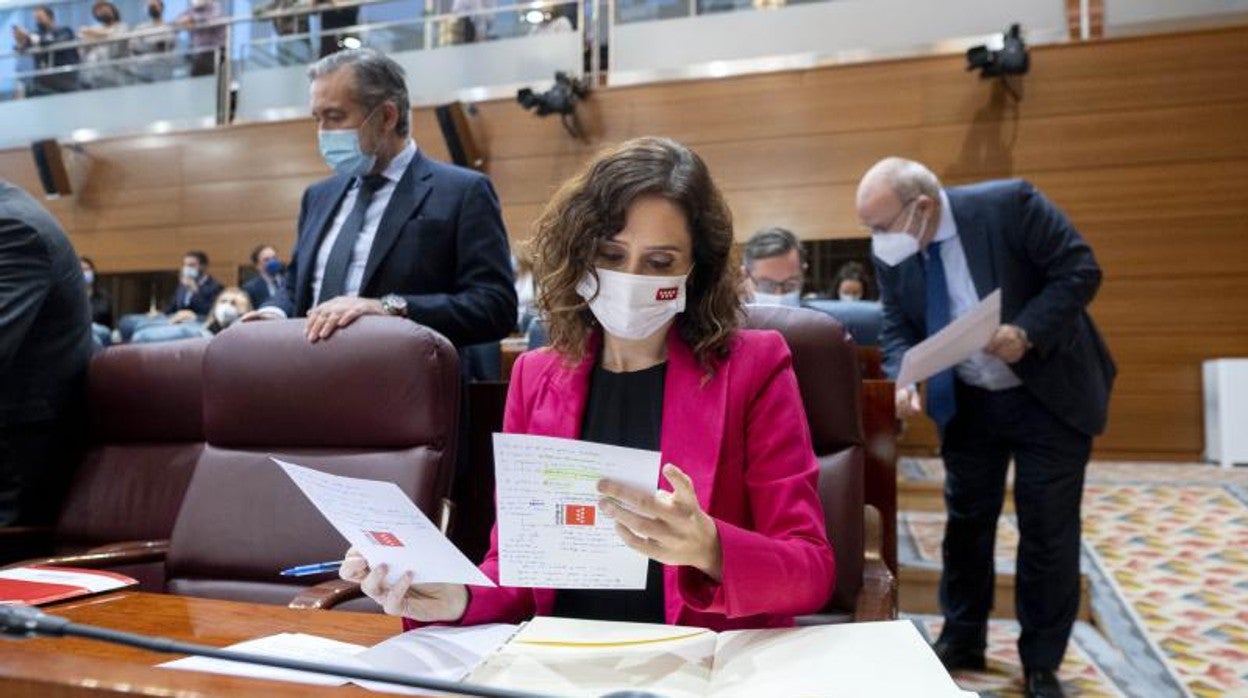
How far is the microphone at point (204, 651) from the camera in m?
0.51

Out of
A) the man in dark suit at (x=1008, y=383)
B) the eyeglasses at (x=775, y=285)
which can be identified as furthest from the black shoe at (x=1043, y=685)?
Answer: the eyeglasses at (x=775, y=285)

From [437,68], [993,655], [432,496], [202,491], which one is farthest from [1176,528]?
[437,68]

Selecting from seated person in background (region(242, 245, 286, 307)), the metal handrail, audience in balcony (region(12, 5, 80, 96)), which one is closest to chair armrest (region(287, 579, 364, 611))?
seated person in background (region(242, 245, 286, 307))

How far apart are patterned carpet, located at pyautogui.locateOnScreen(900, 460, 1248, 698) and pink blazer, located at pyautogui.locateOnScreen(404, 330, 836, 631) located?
1567 mm

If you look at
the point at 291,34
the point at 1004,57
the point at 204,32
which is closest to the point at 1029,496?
the point at 1004,57

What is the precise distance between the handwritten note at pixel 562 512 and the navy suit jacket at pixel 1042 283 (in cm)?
162

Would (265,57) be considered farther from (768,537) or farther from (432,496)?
(768,537)

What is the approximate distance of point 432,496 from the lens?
1353 millimetres

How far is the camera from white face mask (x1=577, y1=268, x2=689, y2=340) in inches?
40.6

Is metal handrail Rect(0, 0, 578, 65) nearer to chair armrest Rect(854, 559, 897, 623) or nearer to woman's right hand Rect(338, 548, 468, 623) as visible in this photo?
chair armrest Rect(854, 559, 897, 623)

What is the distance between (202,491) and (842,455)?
1003 millimetres

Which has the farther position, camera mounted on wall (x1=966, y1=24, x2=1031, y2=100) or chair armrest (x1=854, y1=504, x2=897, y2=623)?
camera mounted on wall (x1=966, y1=24, x2=1031, y2=100)

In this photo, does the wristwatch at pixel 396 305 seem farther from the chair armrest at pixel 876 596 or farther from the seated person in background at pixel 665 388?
the chair armrest at pixel 876 596

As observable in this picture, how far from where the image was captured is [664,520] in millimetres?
744
